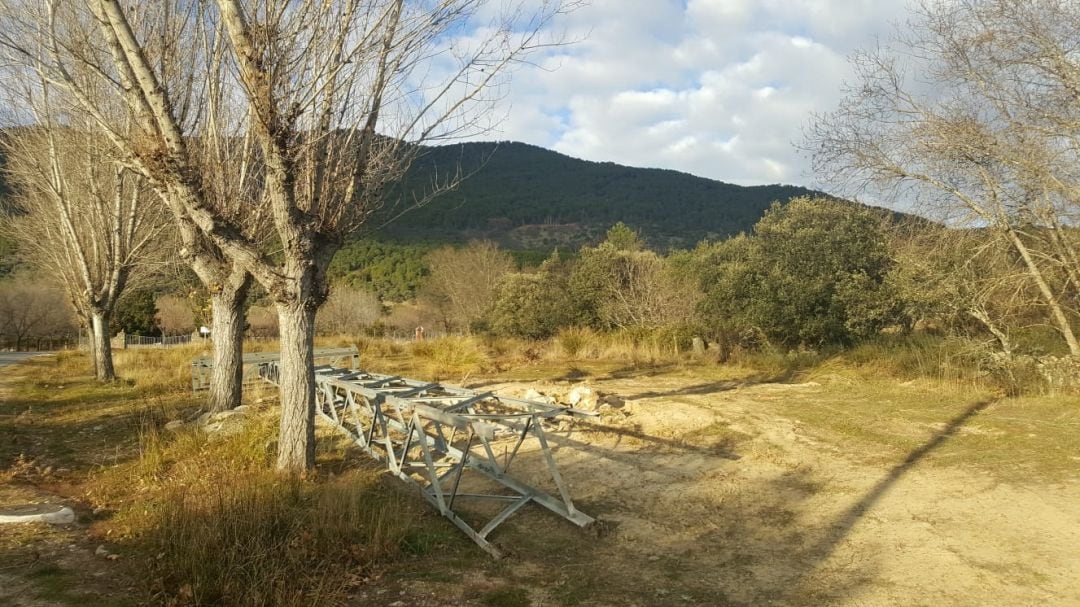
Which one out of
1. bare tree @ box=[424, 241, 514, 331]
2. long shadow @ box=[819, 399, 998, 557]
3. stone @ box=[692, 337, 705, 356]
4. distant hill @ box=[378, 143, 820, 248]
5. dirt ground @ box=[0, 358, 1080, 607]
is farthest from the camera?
distant hill @ box=[378, 143, 820, 248]

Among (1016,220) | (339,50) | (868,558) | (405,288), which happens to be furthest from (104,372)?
(405,288)

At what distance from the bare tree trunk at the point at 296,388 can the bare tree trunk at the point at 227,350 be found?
3005 millimetres

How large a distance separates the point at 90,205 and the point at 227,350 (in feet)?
24.7

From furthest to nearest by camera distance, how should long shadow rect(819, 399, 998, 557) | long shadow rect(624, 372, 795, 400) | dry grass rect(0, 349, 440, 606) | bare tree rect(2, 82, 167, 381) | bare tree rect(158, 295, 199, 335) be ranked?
bare tree rect(158, 295, 199, 335) < bare tree rect(2, 82, 167, 381) < long shadow rect(624, 372, 795, 400) < long shadow rect(819, 399, 998, 557) < dry grass rect(0, 349, 440, 606)

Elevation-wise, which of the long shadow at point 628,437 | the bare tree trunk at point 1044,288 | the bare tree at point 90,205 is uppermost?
the bare tree at point 90,205

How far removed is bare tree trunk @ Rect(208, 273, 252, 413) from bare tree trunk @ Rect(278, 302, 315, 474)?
9.86ft

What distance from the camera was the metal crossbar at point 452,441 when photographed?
16.0ft

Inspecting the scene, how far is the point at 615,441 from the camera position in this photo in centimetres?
721

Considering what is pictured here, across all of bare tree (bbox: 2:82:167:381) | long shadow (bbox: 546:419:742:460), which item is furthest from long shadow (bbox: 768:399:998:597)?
bare tree (bbox: 2:82:167:381)

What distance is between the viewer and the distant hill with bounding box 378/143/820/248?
69375 millimetres

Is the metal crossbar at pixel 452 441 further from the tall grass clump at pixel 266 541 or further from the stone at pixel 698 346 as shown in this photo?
the stone at pixel 698 346

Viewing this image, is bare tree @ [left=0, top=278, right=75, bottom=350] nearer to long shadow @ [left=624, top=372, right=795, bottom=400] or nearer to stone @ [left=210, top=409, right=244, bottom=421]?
stone @ [left=210, top=409, right=244, bottom=421]

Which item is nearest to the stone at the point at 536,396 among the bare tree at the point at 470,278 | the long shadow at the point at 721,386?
the long shadow at the point at 721,386

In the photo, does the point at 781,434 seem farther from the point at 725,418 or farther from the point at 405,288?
the point at 405,288
